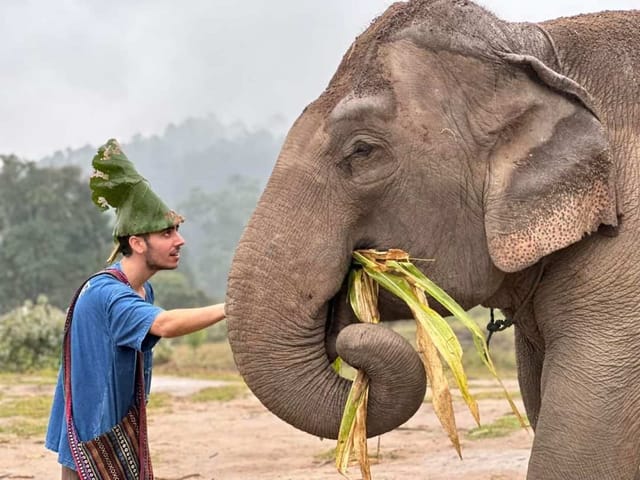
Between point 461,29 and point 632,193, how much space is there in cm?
90

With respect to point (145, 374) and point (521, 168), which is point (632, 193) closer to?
point (521, 168)

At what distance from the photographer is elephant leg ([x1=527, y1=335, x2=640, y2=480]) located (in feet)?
12.5

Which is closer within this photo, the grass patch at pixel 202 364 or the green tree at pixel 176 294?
the grass patch at pixel 202 364

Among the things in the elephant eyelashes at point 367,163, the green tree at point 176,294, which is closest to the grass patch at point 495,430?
the elephant eyelashes at point 367,163

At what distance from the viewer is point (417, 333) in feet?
13.0

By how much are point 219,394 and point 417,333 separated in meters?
10.5

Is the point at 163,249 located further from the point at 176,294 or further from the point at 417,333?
the point at 176,294

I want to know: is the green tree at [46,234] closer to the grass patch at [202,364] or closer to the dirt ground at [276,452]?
the grass patch at [202,364]

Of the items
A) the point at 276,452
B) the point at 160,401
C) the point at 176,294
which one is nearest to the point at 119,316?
the point at 276,452

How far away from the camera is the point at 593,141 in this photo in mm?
3938

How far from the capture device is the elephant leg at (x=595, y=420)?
382 centimetres

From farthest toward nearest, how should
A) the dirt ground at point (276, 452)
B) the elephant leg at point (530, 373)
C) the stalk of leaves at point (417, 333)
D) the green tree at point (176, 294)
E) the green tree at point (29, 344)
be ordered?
the green tree at point (176, 294)
the green tree at point (29, 344)
the dirt ground at point (276, 452)
the elephant leg at point (530, 373)
the stalk of leaves at point (417, 333)

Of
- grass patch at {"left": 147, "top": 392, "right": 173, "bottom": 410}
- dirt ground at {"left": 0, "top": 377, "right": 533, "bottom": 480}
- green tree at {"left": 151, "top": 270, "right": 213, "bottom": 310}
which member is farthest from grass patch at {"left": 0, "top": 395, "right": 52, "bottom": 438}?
green tree at {"left": 151, "top": 270, "right": 213, "bottom": 310}

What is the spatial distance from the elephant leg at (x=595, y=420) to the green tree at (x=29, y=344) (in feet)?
57.6
